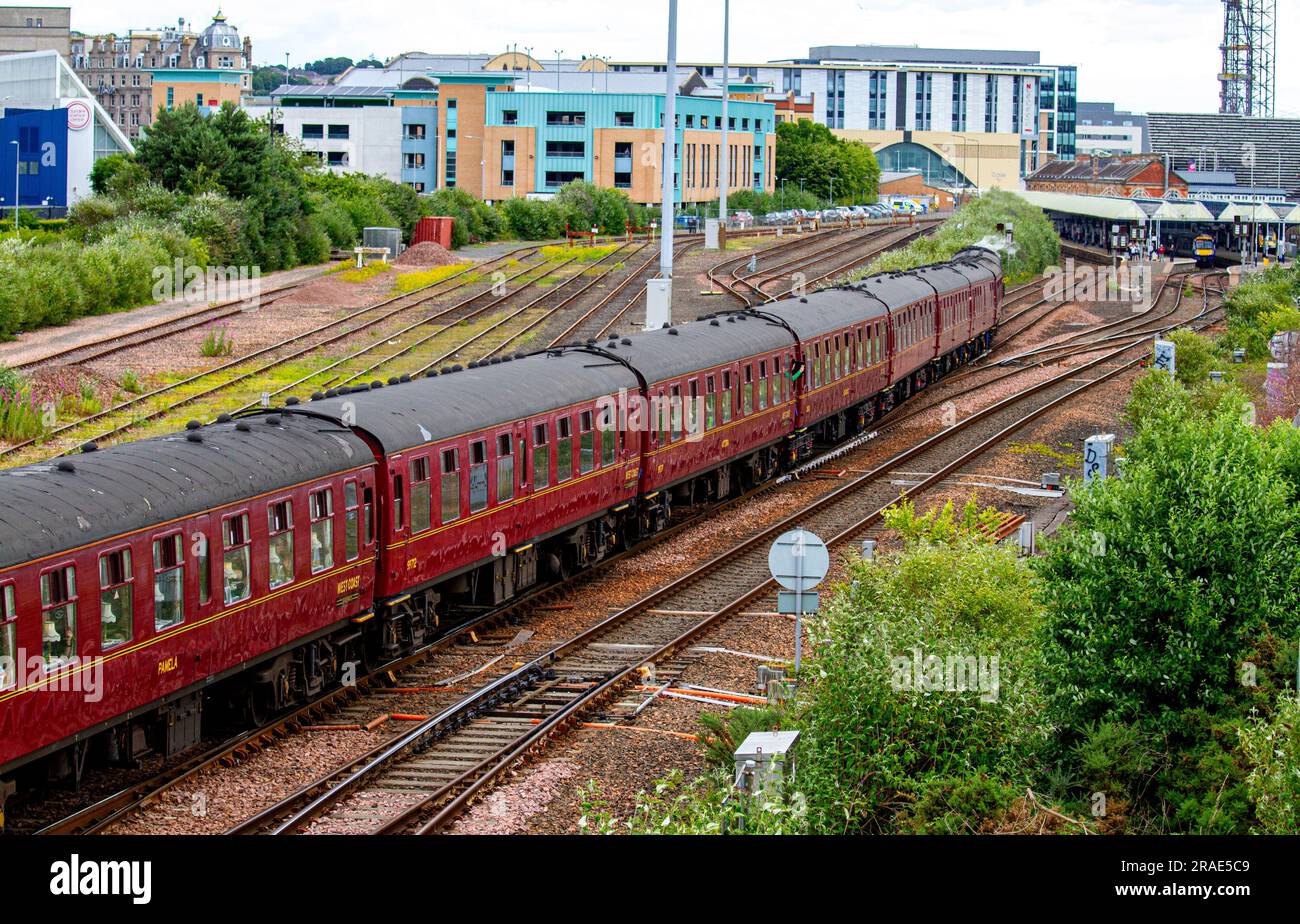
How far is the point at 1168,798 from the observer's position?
12.6 m

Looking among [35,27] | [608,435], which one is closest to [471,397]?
[608,435]

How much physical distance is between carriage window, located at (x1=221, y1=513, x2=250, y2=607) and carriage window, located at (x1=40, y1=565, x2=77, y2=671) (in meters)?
1.98

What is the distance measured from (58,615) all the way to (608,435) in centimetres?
1108

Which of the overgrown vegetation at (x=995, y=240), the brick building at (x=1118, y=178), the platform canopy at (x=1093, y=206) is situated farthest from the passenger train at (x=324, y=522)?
the brick building at (x=1118, y=178)

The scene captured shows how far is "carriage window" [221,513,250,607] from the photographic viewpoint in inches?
541

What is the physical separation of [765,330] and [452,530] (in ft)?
39.2

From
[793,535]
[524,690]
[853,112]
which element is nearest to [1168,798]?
[793,535]

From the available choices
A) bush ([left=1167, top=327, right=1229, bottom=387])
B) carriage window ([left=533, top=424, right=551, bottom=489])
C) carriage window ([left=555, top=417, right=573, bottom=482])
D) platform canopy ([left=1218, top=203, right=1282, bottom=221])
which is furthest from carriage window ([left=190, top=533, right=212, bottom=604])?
platform canopy ([left=1218, top=203, right=1282, bottom=221])

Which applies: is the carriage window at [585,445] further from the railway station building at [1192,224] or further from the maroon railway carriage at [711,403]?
the railway station building at [1192,224]

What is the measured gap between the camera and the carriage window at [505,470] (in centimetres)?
1891

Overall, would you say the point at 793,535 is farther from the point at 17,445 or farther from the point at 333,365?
the point at 333,365

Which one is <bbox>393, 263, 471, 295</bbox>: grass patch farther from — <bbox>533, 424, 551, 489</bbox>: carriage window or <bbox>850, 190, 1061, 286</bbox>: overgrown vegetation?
<bbox>533, 424, 551, 489</bbox>: carriage window
